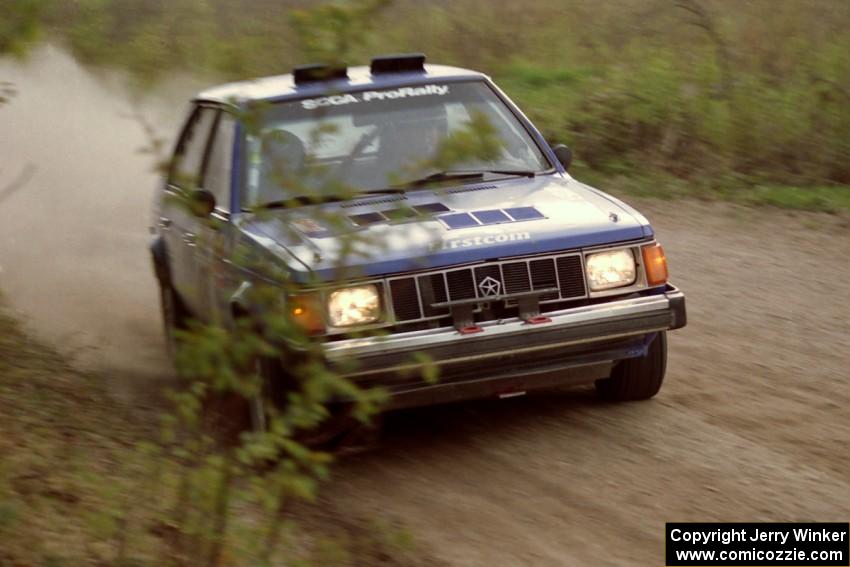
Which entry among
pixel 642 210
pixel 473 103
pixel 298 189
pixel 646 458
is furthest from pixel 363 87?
pixel 642 210

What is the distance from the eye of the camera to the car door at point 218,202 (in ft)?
19.8

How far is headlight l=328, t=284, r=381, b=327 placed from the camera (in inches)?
216

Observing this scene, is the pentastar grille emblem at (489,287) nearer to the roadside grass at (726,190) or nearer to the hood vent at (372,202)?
the hood vent at (372,202)

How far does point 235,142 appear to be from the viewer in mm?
6531

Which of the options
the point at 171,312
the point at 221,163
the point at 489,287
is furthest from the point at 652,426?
the point at 171,312

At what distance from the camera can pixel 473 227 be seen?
572 cm

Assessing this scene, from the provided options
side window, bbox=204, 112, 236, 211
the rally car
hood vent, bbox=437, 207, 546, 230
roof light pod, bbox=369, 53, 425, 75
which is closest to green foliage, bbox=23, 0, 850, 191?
side window, bbox=204, 112, 236, 211

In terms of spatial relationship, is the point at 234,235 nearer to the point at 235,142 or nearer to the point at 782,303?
the point at 235,142

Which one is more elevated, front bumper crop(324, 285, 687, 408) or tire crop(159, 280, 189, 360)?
front bumper crop(324, 285, 687, 408)

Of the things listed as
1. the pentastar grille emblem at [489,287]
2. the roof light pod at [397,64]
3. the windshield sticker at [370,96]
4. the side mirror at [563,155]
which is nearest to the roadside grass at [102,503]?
the pentastar grille emblem at [489,287]

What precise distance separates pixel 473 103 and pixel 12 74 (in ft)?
44.4

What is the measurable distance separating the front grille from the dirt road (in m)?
0.72

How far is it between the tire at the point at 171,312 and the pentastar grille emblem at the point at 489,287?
255 cm

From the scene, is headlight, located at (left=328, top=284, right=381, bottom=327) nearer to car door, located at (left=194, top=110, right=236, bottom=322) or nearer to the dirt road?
car door, located at (left=194, top=110, right=236, bottom=322)
